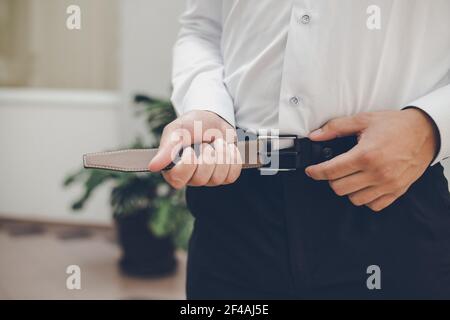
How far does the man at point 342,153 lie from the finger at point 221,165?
0.02 metres

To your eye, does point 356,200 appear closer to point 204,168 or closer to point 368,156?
point 368,156

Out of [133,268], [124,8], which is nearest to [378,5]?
[133,268]

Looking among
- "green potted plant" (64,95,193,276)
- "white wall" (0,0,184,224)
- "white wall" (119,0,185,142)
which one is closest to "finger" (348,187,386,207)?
"green potted plant" (64,95,193,276)

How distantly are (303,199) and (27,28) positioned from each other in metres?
4.49

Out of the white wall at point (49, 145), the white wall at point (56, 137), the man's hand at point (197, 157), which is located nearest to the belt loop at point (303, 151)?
the man's hand at point (197, 157)

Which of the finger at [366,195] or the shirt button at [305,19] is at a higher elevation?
the shirt button at [305,19]

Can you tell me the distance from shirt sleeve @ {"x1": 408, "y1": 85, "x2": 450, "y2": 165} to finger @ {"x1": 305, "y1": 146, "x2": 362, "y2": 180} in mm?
107

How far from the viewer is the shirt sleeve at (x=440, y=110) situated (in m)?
0.80

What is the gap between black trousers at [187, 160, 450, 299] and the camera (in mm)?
858

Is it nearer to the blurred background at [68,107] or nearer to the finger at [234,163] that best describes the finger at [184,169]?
the finger at [234,163]

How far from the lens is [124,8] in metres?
4.29

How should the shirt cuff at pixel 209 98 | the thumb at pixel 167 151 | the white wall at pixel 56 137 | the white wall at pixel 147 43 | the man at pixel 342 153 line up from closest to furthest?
1. the thumb at pixel 167 151
2. the man at pixel 342 153
3. the shirt cuff at pixel 209 98
4. the white wall at pixel 147 43
5. the white wall at pixel 56 137

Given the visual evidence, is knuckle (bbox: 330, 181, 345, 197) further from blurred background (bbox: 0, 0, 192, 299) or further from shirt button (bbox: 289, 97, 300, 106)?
blurred background (bbox: 0, 0, 192, 299)
